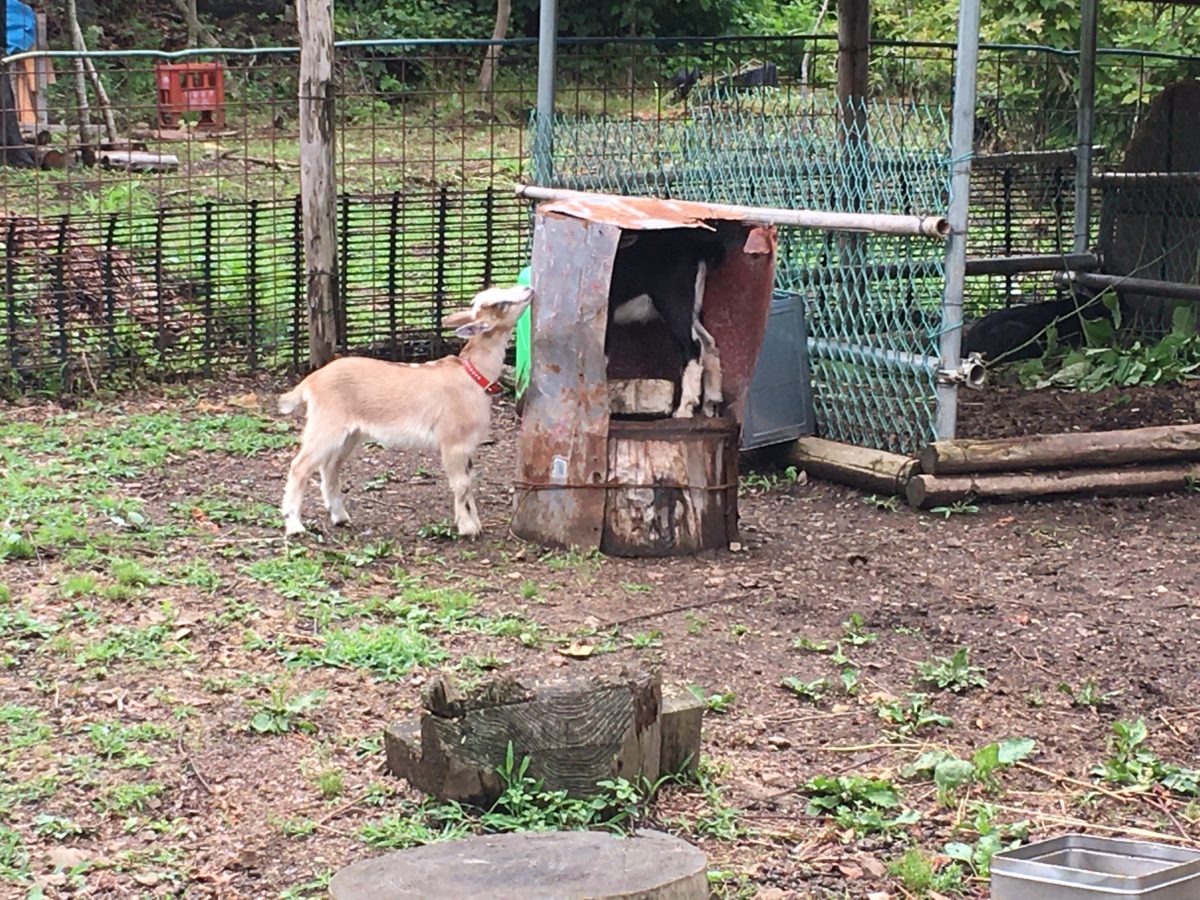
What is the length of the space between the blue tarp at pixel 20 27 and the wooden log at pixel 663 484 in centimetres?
1324

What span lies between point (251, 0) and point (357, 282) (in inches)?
540

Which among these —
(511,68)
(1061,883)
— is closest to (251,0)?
(511,68)

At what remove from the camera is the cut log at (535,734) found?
4590 millimetres

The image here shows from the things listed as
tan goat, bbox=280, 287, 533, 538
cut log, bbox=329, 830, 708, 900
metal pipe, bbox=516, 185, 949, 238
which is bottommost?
cut log, bbox=329, 830, 708, 900

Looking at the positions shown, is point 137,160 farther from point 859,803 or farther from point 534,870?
point 534,870

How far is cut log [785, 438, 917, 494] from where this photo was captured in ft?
27.6

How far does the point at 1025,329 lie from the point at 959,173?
160 inches

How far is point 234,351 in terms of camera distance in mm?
11055

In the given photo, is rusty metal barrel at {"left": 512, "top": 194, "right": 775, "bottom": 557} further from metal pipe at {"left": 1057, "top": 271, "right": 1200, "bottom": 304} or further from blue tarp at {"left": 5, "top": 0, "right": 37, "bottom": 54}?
blue tarp at {"left": 5, "top": 0, "right": 37, "bottom": 54}

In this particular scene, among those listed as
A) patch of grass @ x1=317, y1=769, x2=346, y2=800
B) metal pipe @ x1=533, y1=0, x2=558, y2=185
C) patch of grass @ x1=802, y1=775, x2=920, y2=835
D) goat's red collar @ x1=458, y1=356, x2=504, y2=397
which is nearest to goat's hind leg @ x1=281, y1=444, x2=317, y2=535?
goat's red collar @ x1=458, y1=356, x2=504, y2=397

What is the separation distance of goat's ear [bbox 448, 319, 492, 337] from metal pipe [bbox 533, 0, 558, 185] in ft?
12.1

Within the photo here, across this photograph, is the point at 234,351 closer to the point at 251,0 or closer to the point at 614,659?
the point at 614,659

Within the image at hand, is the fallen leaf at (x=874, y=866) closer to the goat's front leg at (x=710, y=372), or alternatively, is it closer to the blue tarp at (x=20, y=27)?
the goat's front leg at (x=710, y=372)

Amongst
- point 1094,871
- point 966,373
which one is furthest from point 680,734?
point 966,373
